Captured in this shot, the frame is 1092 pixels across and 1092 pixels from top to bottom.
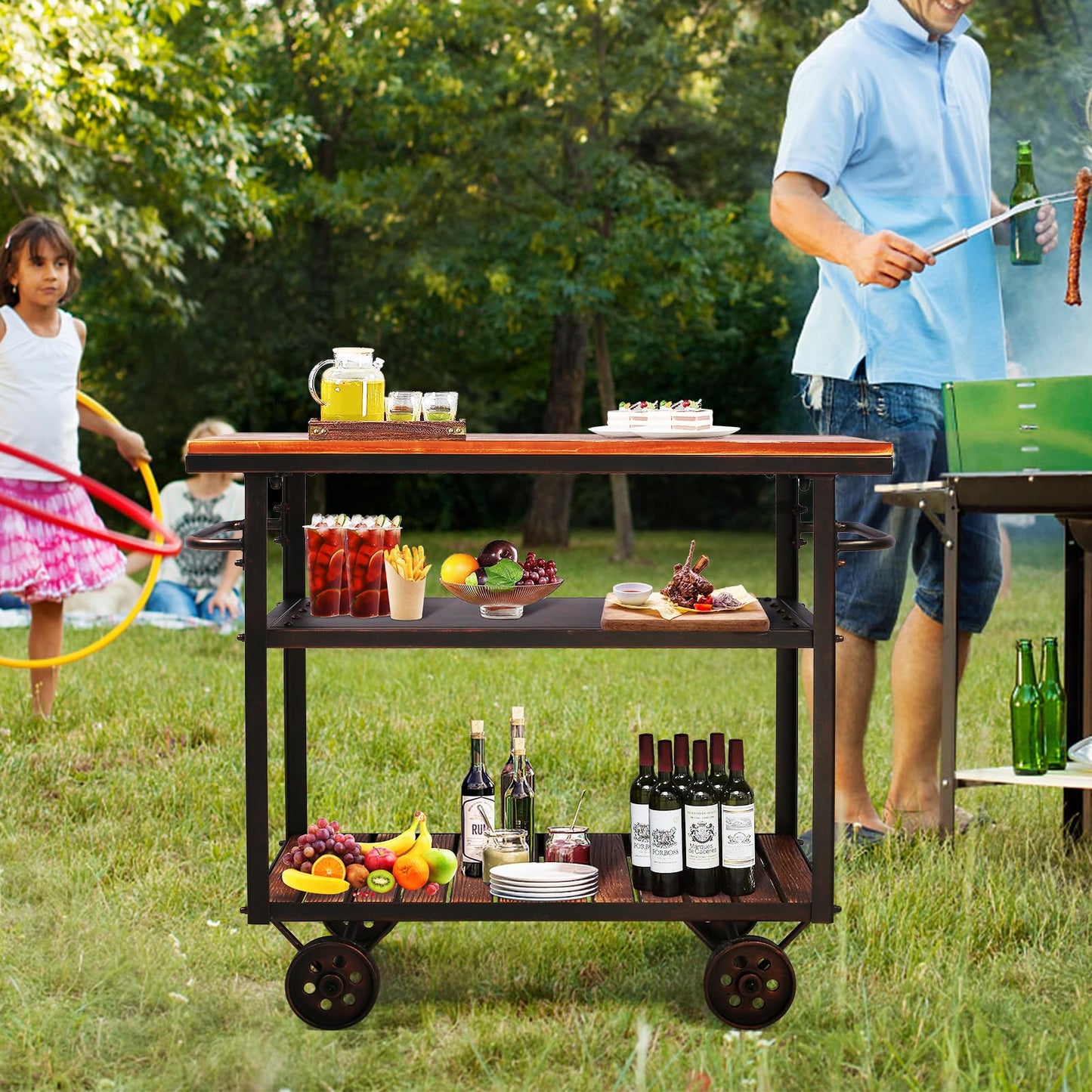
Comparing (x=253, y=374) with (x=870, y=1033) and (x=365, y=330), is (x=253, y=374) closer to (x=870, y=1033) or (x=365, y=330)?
(x=365, y=330)

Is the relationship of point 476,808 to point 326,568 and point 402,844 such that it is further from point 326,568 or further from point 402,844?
point 326,568

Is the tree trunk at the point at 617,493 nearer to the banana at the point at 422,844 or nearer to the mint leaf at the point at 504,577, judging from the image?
the banana at the point at 422,844

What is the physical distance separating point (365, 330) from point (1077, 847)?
13408 millimetres

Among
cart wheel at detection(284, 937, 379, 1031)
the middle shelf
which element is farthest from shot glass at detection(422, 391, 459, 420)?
cart wheel at detection(284, 937, 379, 1031)

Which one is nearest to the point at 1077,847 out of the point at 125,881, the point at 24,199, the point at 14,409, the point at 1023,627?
the point at 125,881

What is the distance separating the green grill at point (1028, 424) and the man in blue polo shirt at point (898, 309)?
211mm

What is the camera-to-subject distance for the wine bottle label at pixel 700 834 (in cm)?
262

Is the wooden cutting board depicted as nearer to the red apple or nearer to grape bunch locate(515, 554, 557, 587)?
grape bunch locate(515, 554, 557, 587)

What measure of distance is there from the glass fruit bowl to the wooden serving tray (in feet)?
0.96

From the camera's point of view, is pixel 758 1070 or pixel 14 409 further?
pixel 14 409

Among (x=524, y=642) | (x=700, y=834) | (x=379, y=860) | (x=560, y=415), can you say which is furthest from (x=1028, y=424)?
(x=560, y=415)

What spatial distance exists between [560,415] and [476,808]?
475 inches

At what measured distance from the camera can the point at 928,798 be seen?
3.71m

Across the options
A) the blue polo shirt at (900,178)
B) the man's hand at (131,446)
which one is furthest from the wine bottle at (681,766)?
the man's hand at (131,446)
